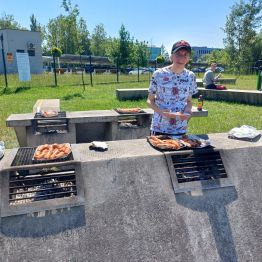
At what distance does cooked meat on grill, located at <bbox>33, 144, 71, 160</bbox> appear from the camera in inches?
105

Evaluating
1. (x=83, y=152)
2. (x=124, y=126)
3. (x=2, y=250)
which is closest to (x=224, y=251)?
(x=83, y=152)

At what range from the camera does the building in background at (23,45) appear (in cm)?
3978

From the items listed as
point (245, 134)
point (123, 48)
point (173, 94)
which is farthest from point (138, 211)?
point (123, 48)

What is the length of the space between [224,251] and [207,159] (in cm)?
86

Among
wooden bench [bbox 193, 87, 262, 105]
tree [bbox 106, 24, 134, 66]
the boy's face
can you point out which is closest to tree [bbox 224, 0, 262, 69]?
tree [bbox 106, 24, 134, 66]

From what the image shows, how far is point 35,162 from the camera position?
2.60 meters

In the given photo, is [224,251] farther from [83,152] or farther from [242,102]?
[242,102]

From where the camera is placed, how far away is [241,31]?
37969 millimetres

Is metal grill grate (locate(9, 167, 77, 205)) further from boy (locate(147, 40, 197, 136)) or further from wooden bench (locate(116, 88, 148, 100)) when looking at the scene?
wooden bench (locate(116, 88, 148, 100))

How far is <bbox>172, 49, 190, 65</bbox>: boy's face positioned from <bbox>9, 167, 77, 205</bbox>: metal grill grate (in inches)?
57.3

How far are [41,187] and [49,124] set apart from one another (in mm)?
2832

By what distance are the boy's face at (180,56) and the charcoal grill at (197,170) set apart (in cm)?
89

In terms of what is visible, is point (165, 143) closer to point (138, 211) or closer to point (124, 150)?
point (124, 150)

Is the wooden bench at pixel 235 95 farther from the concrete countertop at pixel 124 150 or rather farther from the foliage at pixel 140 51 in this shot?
the foliage at pixel 140 51
